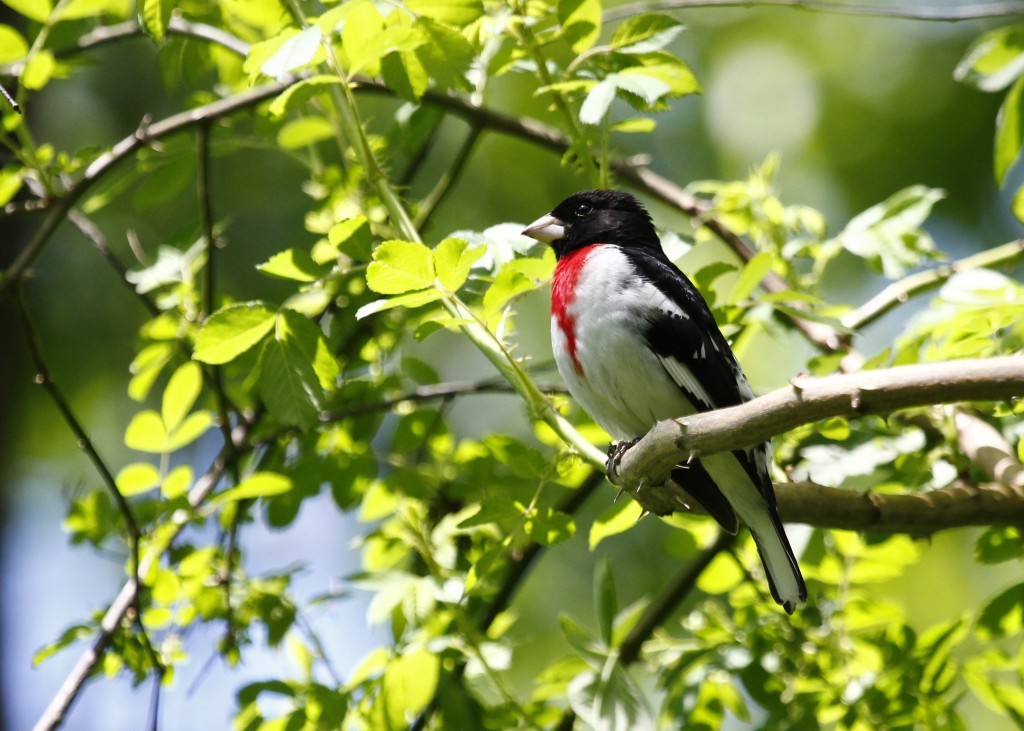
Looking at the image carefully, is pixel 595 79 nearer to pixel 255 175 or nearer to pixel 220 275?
pixel 220 275

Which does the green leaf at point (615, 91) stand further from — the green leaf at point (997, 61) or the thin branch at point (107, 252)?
the thin branch at point (107, 252)

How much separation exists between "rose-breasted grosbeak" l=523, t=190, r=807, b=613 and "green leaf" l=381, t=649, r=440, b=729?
864mm

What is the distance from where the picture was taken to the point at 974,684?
3.47 meters

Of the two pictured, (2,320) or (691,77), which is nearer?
(691,77)

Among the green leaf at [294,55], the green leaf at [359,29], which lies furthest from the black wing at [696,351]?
the green leaf at [294,55]

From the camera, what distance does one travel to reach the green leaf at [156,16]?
2.79 meters

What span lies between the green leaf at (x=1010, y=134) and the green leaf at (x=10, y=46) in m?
2.87

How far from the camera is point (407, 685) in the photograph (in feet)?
10.3

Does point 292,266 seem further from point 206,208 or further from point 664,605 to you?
point 664,605

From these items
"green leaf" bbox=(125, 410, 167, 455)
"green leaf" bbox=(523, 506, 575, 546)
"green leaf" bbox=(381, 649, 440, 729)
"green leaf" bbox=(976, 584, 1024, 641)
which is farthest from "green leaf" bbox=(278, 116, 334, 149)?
"green leaf" bbox=(976, 584, 1024, 641)

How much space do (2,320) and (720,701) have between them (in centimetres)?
416

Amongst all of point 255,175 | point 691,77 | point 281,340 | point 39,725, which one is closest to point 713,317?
point 691,77

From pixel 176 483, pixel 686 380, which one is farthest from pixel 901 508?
pixel 176 483

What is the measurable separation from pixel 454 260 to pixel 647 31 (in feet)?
3.38
